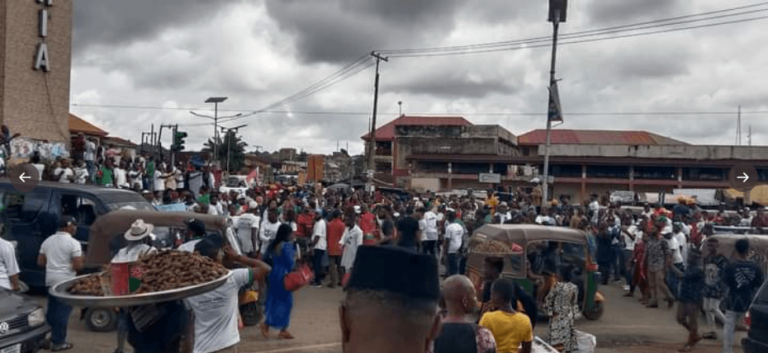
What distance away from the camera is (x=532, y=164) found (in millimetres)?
49562

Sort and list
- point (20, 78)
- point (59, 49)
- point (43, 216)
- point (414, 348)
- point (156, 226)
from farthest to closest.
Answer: point (59, 49) → point (20, 78) → point (43, 216) → point (156, 226) → point (414, 348)

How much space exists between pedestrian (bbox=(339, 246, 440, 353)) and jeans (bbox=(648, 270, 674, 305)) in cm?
1269

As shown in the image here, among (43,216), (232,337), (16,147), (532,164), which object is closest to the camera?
(232,337)

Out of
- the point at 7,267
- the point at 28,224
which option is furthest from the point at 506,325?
the point at 28,224

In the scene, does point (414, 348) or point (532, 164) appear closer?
point (414, 348)

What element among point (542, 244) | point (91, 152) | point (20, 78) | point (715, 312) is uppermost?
point (20, 78)

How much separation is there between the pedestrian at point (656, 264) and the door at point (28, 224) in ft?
37.0

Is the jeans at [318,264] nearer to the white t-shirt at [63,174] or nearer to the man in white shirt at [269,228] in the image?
the man in white shirt at [269,228]

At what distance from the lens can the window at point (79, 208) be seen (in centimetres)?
1202

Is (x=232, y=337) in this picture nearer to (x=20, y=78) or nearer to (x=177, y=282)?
(x=177, y=282)

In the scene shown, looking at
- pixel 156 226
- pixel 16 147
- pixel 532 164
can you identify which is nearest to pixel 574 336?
pixel 156 226

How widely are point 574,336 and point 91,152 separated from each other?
793 inches

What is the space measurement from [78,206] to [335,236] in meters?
5.38

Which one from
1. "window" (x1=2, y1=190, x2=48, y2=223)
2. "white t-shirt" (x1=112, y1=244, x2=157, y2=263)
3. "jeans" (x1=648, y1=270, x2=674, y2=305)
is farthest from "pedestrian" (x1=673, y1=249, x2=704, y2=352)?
"window" (x1=2, y1=190, x2=48, y2=223)
